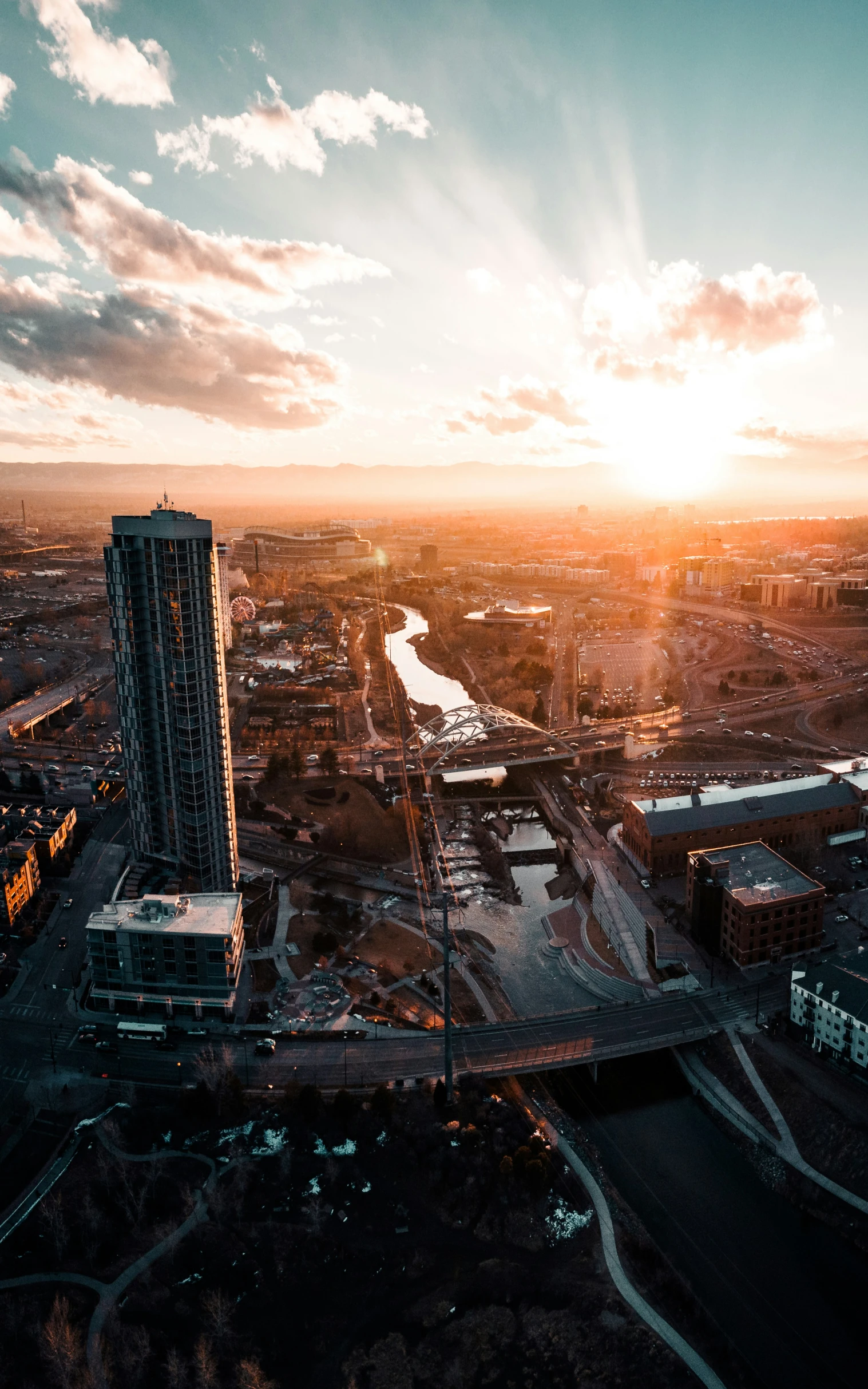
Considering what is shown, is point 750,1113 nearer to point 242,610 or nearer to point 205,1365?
point 205,1365

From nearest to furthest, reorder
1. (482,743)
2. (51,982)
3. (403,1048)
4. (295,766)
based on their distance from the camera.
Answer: (403,1048), (51,982), (295,766), (482,743)

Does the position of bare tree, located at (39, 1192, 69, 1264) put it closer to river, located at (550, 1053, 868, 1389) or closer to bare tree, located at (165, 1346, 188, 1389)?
bare tree, located at (165, 1346, 188, 1389)

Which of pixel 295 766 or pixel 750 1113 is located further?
pixel 295 766

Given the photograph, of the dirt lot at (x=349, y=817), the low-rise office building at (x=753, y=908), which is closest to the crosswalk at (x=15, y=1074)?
the dirt lot at (x=349, y=817)

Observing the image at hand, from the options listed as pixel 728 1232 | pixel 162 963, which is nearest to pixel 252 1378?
→ pixel 728 1232

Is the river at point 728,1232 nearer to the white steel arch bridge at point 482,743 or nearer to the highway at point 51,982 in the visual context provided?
the highway at point 51,982

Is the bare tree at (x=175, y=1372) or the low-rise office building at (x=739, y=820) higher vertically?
the low-rise office building at (x=739, y=820)
